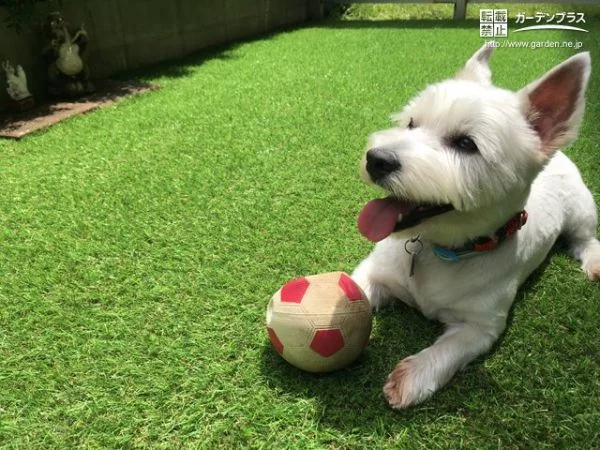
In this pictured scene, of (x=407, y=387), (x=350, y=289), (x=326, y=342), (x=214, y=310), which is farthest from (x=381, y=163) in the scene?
(x=214, y=310)

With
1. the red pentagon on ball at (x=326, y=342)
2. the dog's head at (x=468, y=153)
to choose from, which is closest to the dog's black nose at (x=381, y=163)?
the dog's head at (x=468, y=153)

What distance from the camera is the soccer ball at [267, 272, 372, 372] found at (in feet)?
6.21

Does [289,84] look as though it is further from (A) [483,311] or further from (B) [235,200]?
(A) [483,311]

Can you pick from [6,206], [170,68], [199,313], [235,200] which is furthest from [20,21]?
[199,313]

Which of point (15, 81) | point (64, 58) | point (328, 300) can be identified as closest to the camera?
point (328, 300)

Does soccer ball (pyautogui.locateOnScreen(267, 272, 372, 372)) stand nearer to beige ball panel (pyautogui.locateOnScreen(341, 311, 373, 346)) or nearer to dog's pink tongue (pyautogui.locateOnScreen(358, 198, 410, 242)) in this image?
beige ball panel (pyautogui.locateOnScreen(341, 311, 373, 346))

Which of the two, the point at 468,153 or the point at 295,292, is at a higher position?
the point at 468,153

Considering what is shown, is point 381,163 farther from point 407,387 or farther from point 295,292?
point 407,387

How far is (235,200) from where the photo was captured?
11.2 feet

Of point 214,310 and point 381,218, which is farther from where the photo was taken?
point 214,310

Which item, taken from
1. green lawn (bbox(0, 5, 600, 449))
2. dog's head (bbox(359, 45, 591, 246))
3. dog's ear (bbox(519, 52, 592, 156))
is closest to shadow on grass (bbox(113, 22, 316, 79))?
green lawn (bbox(0, 5, 600, 449))

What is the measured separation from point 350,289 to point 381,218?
1.12 feet

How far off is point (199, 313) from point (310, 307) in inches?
27.5

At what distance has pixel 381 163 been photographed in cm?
178
